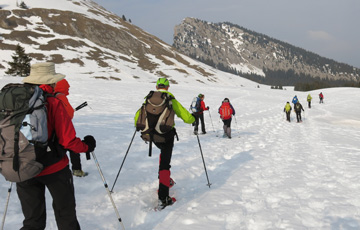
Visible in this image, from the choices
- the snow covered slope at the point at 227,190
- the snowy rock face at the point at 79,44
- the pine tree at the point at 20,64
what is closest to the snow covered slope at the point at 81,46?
the snowy rock face at the point at 79,44

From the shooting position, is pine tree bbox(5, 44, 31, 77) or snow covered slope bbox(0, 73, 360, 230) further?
pine tree bbox(5, 44, 31, 77)

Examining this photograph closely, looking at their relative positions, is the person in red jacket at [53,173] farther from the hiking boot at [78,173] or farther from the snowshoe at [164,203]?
the hiking boot at [78,173]

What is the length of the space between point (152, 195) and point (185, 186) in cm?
105

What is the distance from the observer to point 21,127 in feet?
8.50

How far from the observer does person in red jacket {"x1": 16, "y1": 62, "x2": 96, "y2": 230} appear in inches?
114

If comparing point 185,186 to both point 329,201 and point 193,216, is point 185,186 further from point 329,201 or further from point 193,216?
point 329,201

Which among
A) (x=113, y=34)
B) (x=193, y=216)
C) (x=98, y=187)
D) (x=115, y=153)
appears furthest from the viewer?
(x=113, y=34)

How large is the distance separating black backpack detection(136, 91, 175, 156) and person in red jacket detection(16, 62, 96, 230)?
1898 millimetres

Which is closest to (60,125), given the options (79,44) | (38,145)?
(38,145)

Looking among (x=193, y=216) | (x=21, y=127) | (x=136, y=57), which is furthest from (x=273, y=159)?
(x=136, y=57)

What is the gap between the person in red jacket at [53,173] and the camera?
2.90 metres

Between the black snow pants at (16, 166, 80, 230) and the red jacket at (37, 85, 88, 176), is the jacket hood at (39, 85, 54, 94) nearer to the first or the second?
the red jacket at (37, 85, 88, 176)

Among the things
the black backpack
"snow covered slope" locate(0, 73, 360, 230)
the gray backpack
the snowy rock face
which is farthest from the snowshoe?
the snowy rock face

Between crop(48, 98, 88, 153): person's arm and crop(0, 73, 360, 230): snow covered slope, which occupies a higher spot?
crop(48, 98, 88, 153): person's arm
